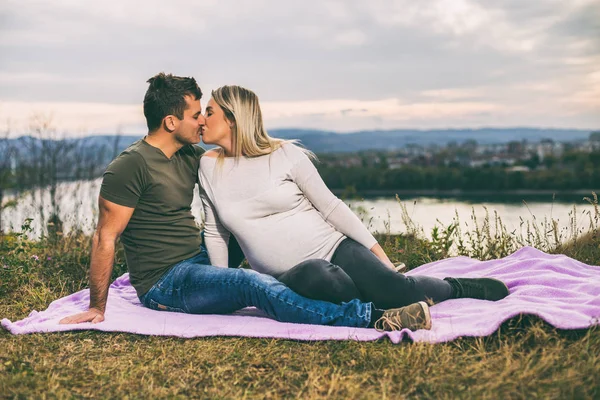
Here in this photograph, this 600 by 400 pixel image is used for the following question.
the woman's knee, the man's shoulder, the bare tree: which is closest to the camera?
the woman's knee

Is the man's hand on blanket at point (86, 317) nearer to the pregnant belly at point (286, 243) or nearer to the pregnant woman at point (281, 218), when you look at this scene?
the pregnant woman at point (281, 218)

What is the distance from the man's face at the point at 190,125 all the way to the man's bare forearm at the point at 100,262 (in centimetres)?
77

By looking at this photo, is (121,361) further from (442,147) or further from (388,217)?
(442,147)

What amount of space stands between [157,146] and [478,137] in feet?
166

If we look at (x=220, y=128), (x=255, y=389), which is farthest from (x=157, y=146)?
(x=255, y=389)

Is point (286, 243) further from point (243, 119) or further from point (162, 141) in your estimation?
point (162, 141)

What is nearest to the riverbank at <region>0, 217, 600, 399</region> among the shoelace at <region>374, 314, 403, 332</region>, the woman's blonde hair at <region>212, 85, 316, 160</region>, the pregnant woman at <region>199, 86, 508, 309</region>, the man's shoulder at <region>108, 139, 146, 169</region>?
the shoelace at <region>374, 314, 403, 332</region>

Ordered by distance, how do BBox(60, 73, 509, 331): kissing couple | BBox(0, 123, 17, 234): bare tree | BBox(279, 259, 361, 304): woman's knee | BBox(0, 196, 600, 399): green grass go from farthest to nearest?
BBox(0, 123, 17, 234): bare tree < BBox(60, 73, 509, 331): kissing couple < BBox(279, 259, 361, 304): woman's knee < BBox(0, 196, 600, 399): green grass

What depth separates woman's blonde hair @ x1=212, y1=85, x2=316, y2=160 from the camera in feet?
11.4

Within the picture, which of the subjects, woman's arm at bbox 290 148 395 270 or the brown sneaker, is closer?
the brown sneaker

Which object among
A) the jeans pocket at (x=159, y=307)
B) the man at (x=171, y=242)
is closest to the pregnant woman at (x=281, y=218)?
the man at (x=171, y=242)

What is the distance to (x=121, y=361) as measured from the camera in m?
2.90

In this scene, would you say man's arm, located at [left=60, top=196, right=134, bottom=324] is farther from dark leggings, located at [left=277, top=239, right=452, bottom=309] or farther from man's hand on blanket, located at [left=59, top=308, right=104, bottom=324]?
dark leggings, located at [left=277, top=239, right=452, bottom=309]

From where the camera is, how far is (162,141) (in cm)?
358
